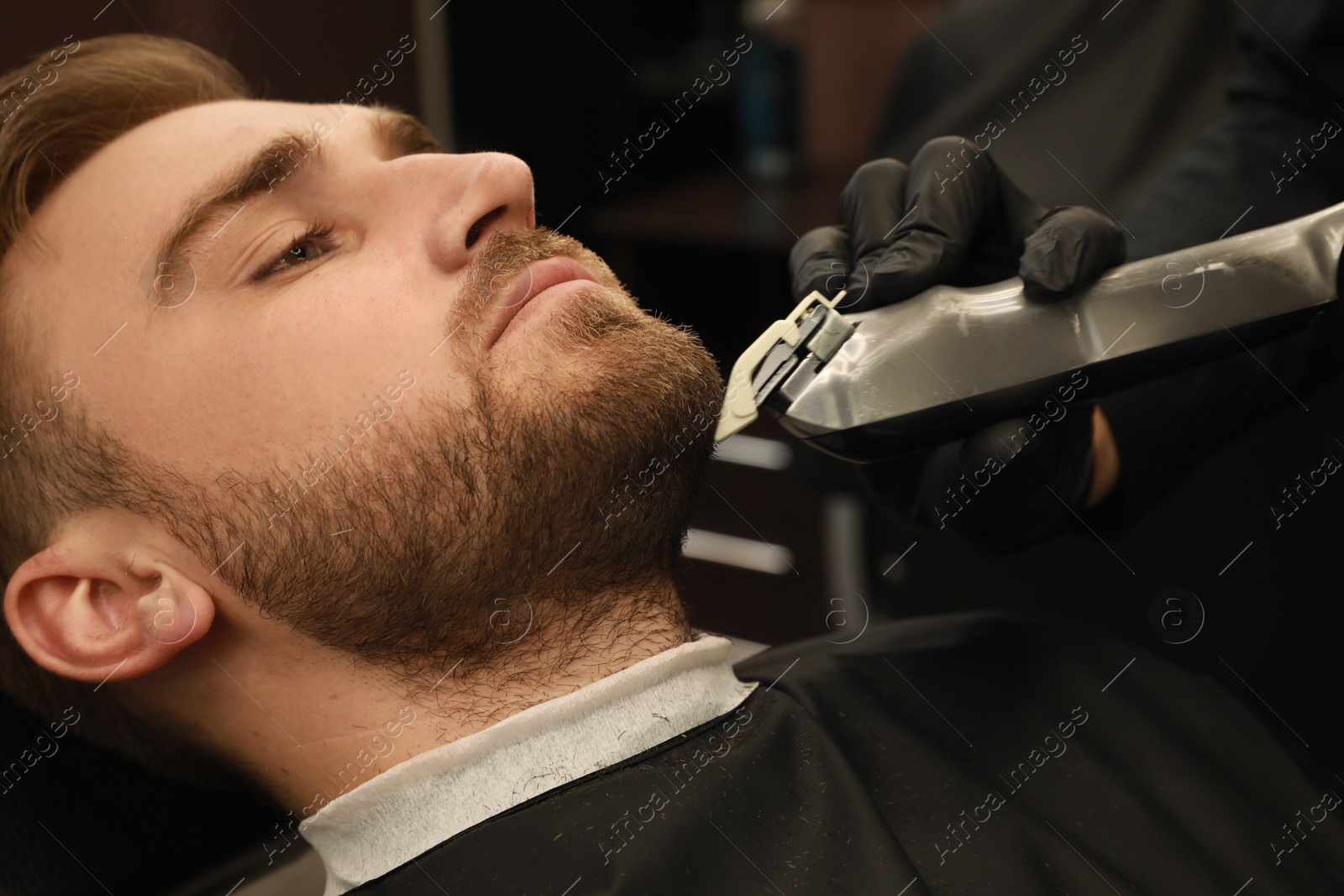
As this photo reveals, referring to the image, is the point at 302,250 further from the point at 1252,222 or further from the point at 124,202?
the point at 1252,222

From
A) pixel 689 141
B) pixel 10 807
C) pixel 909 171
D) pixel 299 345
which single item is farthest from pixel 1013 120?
pixel 10 807

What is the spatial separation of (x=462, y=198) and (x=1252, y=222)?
110cm

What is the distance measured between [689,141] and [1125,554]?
6.40ft

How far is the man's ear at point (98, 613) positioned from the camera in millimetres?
1011

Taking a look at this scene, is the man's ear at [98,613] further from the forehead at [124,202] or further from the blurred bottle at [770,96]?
the blurred bottle at [770,96]

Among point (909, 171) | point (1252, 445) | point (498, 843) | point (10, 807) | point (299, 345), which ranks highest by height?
point (909, 171)

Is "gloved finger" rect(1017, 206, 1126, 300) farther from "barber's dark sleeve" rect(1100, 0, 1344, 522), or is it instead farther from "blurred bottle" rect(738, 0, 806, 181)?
"blurred bottle" rect(738, 0, 806, 181)

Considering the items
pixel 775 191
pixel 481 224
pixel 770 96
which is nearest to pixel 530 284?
pixel 481 224

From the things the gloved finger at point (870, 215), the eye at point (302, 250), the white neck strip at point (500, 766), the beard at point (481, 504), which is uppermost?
the gloved finger at point (870, 215)

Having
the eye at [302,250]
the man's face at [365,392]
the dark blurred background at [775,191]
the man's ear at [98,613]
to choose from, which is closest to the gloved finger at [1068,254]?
the man's face at [365,392]

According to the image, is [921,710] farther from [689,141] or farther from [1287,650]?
[689,141]

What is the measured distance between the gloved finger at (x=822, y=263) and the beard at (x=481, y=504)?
6.8 inches

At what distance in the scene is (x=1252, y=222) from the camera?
147cm

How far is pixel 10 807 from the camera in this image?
40.9 inches
